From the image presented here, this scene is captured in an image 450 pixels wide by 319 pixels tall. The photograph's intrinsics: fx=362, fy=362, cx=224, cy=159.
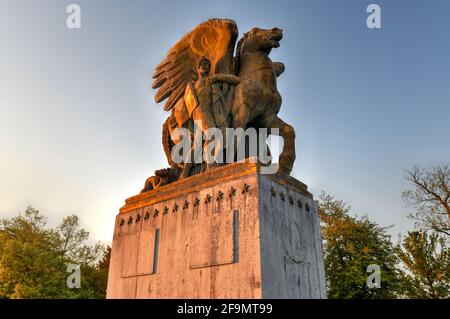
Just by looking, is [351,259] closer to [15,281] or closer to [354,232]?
[354,232]

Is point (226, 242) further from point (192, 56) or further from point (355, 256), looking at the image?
point (355, 256)

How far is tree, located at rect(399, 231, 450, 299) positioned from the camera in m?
23.2

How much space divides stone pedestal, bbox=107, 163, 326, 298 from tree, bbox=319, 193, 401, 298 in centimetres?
2359

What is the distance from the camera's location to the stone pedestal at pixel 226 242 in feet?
14.3

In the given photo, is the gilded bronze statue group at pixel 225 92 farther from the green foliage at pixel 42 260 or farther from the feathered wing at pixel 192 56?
the green foliage at pixel 42 260

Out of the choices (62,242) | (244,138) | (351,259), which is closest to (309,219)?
(244,138)

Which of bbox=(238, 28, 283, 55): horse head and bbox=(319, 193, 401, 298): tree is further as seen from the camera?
bbox=(319, 193, 401, 298): tree

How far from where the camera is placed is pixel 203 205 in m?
5.20

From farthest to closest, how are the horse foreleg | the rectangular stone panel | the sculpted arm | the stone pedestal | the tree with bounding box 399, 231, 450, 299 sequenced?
the tree with bounding box 399, 231, 450, 299
the sculpted arm
the horse foreleg
the rectangular stone panel
the stone pedestal

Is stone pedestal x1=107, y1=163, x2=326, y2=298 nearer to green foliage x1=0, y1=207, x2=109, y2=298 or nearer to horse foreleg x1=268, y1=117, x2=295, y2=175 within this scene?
horse foreleg x1=268, y1=117, x2=295, y2=175

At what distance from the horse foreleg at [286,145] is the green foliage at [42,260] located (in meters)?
26.2

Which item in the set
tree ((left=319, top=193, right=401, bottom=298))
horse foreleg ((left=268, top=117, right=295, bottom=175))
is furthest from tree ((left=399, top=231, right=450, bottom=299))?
horse foreleg ((left=268, top=117, right=295, bottom=175))

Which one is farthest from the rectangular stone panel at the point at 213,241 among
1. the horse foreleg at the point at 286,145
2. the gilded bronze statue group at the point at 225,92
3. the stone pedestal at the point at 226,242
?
the horse foreleg at the point at 286,145
